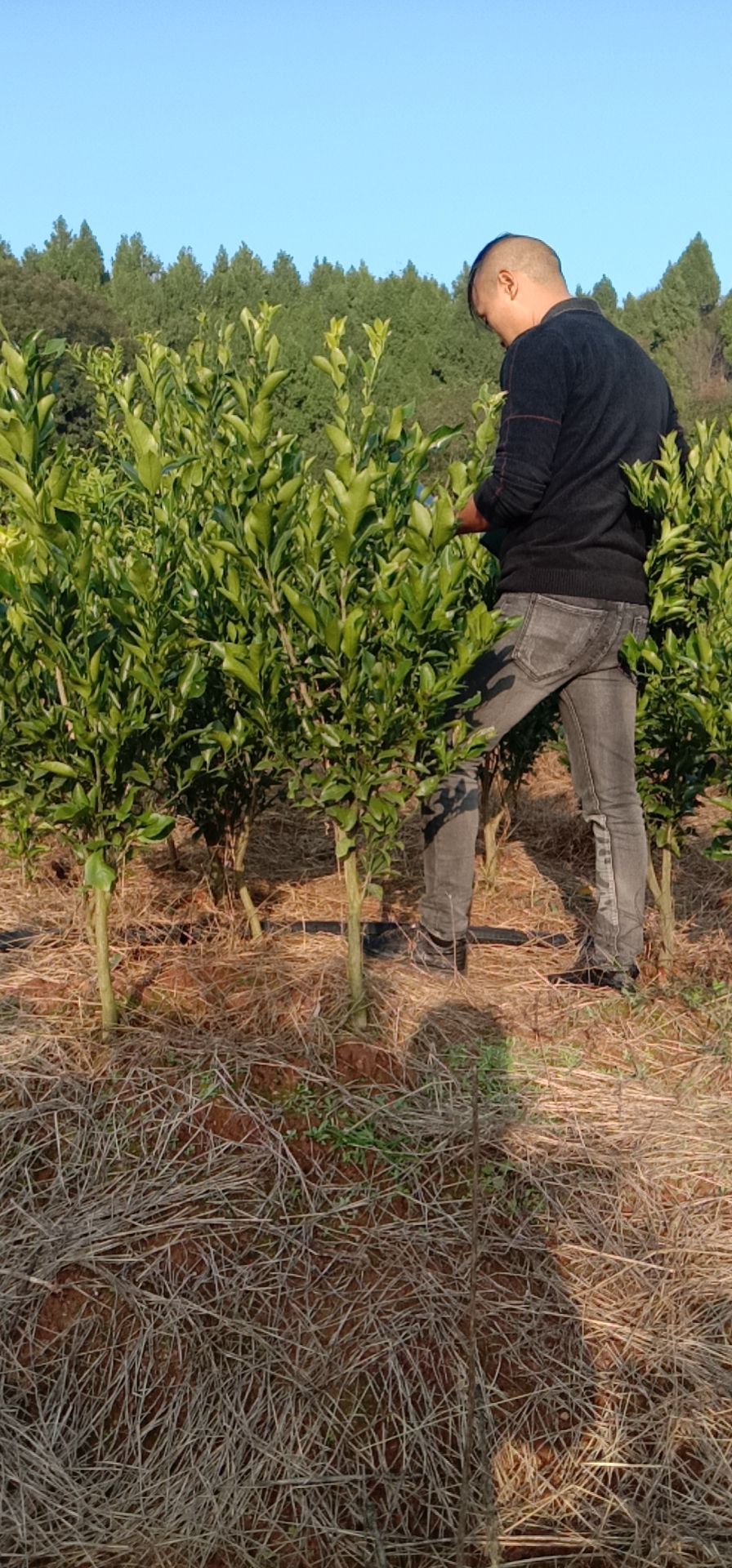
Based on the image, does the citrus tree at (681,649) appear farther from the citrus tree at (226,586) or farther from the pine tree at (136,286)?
the pine tree at (136,286)

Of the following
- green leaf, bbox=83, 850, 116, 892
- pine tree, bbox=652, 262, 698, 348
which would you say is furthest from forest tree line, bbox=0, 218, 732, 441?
green leaf, bbox=83, 850, 116, 892

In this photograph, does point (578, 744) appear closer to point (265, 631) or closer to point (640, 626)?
point (640, 626)

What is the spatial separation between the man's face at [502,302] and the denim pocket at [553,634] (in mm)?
892

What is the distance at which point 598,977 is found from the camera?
386cm

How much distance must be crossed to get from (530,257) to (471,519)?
88 centimetres

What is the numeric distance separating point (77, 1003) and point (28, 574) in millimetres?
1248

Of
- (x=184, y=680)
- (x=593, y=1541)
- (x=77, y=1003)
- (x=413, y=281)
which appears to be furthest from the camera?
(x=413, y=281)

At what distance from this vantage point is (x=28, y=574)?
9.18ft

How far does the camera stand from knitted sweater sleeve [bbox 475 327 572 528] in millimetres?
3373

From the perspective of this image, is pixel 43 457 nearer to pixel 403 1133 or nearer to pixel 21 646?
pixel 21 646

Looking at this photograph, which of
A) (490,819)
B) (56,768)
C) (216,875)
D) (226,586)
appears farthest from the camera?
(490,819)

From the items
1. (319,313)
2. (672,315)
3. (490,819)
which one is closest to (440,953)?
(490,819)

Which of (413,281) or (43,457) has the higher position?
(413,281)

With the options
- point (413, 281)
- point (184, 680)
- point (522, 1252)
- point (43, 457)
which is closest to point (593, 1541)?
point (522, 1252)
